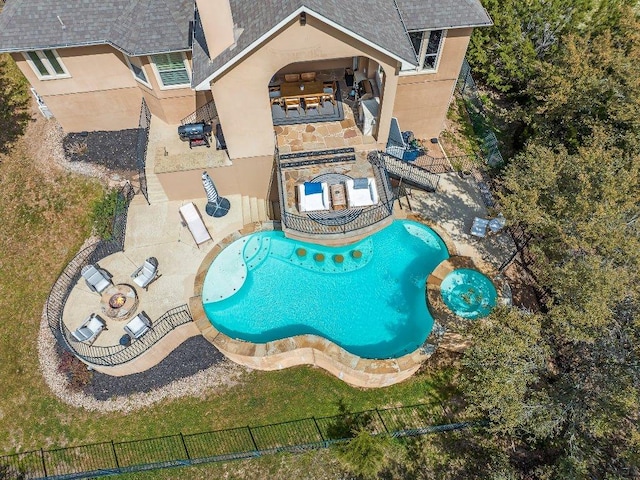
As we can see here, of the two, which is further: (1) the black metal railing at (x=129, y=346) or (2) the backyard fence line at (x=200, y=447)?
(1) the black metal railing at (x=129, y=346)

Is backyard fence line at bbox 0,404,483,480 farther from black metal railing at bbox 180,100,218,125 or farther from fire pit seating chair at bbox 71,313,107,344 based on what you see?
black metal railing at bbox 180,100,218,125

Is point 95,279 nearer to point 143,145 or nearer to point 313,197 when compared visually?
point 143,145

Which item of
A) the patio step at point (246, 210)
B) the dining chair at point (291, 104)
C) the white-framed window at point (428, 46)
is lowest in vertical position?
the patio step at point (246, 210)

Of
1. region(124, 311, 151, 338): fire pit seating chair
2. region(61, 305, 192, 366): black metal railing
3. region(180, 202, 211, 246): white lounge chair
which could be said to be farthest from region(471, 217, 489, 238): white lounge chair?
region(124, 311, 151, 338): fire pit seating chair

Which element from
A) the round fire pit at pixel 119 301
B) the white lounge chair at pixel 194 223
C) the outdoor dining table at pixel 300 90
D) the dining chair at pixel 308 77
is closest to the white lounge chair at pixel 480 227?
the outdoor dining table at pixel 300 90

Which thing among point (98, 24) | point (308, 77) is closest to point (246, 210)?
point (308, 77)

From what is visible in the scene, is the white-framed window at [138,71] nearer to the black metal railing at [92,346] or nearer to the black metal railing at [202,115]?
the black metal railing at [202,115]

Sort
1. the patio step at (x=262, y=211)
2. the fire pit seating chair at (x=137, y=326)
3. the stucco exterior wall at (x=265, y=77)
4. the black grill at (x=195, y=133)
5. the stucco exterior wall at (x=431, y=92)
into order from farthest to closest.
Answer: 1. the patio step at (x=262, y=211)
2. the black grill at (x=195, y=133)
3. the stucco exterior wall at (x=431, y=92)
4. the fire pit seating chair at (x=137, y=326)
5. the stucco exterior wall at (x=265, y=77)
